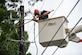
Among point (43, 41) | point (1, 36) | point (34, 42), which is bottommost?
point (1, 36)

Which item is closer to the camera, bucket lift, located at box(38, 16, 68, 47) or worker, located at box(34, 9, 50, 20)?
bucket lift, located at box(38, 16, 68, 47)

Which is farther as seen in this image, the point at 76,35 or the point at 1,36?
the point at 1,36

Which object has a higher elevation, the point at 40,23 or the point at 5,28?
the point at 40,23

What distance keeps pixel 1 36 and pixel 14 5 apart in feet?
5.91

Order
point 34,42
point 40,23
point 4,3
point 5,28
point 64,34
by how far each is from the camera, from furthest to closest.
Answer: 1. point 4,3
2. point 5,28
3. point 34,42
4. point 40,23
5. point 64,34

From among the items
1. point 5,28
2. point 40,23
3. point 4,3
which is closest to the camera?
point 40,23

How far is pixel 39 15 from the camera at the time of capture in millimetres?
9922

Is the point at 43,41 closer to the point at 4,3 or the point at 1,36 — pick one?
the point at 1,36

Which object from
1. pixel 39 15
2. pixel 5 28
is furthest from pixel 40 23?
pixel 5 28

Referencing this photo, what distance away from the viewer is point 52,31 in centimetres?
916

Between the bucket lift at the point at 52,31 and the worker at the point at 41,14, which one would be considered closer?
the bucket lift at the point at 52,31

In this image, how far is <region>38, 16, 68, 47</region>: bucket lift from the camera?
8.93 m

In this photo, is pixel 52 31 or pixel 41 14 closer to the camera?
pixel 52 31

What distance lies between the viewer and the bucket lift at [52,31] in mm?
8930
